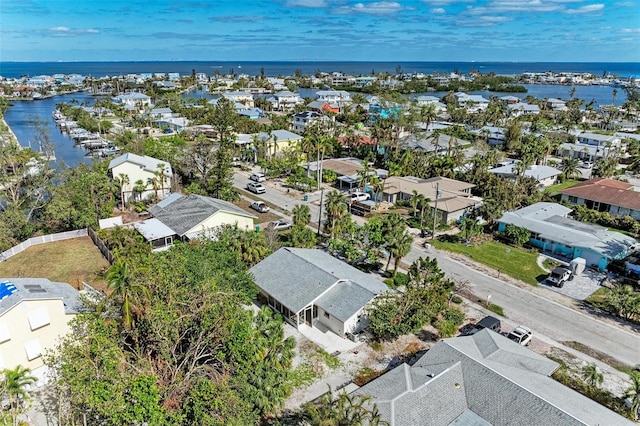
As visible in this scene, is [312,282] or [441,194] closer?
[312,282]

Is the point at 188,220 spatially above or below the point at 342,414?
below

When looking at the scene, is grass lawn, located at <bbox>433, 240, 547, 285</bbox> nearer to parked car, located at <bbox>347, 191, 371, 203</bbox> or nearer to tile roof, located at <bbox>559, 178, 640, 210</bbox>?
parked car, located at <bbox>347, 191, 371, 203</bbox>

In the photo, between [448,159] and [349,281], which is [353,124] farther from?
[349,281]

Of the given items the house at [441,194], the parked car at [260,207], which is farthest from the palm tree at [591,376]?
the parked car at [260,207]

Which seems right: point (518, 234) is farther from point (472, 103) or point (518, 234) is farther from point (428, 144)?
point (472, 103)

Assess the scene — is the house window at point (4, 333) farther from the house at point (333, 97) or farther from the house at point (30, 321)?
the house at point (333, 97)

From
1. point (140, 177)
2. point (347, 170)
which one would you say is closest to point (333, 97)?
point (347, 170)
